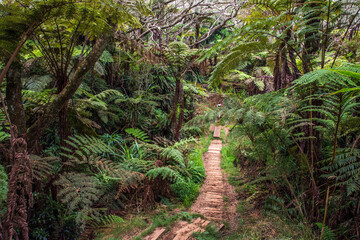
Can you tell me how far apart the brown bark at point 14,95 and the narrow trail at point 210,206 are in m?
1.63

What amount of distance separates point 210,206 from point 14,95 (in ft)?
8.94

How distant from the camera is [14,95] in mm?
1702

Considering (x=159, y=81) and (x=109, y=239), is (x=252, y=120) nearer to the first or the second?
(x=109, y=239)

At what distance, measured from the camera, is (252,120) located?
7.21 ft

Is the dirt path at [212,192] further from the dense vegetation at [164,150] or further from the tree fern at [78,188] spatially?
the tree fern at [78,188]

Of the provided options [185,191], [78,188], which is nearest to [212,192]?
[185,191]

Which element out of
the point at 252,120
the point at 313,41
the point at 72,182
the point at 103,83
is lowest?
the point at 72,182

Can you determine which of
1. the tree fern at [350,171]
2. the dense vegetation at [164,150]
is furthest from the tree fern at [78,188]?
the tree fern at [350,171]

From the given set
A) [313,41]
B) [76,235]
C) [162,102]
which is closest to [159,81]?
[162,102]

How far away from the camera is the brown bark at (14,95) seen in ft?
5.55

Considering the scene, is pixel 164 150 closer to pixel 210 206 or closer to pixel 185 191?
pixel 185 191

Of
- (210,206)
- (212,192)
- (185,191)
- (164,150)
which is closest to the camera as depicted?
(210,206)

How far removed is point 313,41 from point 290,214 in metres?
2.03

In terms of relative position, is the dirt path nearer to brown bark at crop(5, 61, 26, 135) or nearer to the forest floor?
the forest floor
